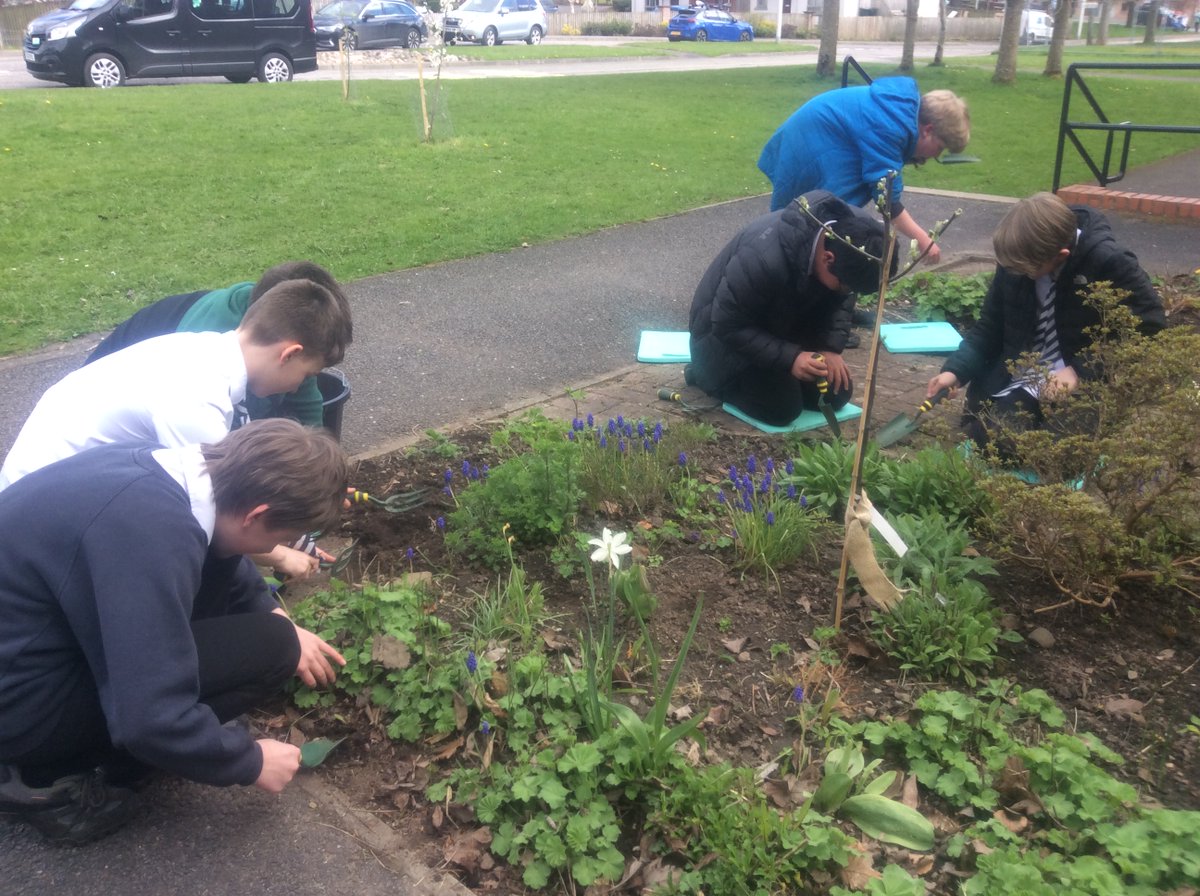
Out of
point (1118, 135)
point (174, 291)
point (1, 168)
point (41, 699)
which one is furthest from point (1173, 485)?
point (1118, 135)

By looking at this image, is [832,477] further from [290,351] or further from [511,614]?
[290,351]

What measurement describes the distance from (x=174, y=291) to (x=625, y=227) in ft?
12.5

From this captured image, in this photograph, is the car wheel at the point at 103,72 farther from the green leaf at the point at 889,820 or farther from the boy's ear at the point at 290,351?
the green leaf at the point at 889,820

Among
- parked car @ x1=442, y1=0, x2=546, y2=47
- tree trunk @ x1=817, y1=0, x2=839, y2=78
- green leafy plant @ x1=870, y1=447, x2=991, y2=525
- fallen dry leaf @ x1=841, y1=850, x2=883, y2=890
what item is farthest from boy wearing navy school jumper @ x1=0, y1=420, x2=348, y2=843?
parked car @ x1=442, y1=0, x2=546, y2=47

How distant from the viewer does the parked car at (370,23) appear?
2594 cm

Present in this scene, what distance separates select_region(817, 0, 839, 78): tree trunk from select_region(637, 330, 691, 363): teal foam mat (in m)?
16.2

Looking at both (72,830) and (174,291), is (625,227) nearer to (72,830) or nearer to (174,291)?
(174,291)

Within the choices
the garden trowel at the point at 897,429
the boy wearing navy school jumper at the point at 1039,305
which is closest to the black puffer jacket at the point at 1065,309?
the boy wearing navy school jumper at the point at 1039,305

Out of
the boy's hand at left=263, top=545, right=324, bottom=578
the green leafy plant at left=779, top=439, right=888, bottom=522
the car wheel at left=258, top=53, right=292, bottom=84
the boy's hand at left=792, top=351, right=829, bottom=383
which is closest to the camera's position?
the boy's hand at left=263, top=545, right=324, bottom=578

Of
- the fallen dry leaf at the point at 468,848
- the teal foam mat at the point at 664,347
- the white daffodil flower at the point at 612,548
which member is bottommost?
the fallen dry leaf at the point at 468,848

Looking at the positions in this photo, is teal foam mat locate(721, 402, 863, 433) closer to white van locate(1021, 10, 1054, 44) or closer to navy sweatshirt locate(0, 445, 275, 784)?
navy sweatshirt locate(0, 445, 275, 784)

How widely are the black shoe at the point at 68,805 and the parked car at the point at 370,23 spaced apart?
25.9 metres

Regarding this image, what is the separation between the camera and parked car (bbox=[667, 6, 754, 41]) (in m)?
40.2

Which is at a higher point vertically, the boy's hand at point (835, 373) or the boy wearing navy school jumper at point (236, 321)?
the boy wearing navy school jumper at point (236, 321)
